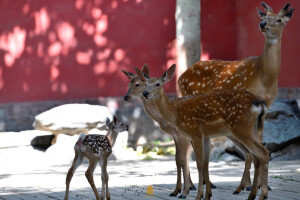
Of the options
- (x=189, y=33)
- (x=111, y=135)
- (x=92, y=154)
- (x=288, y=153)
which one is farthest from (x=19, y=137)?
(x=92, y=154)

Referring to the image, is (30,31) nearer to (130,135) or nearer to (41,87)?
(41,87)

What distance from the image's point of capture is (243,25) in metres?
13.2

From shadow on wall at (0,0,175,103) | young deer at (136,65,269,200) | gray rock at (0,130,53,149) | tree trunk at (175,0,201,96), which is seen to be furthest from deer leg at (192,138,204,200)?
shadow on wall at (0,0,175,103)

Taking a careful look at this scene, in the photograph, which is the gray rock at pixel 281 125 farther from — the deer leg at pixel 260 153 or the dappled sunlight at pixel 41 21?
the dappled sunlight at pixel 41 21

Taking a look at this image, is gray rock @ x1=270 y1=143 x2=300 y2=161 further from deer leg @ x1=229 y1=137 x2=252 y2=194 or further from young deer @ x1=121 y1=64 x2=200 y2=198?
young deer @ x1=121 y1=64 x2=200 y2=198

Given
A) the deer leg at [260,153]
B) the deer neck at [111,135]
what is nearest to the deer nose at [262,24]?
the deer leg at [260,153]

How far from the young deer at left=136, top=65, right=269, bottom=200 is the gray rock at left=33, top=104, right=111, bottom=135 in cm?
551

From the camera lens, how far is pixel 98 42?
1284 centimetres

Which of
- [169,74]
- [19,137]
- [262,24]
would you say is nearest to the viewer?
[169,74]

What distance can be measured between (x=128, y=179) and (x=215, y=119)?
2283 millimetres

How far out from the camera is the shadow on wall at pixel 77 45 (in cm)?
→ 1216

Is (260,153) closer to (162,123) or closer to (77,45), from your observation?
(162,123)

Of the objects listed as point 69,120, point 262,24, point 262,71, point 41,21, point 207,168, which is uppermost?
point 41,21

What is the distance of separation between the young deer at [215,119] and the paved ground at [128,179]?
1.49 ft
